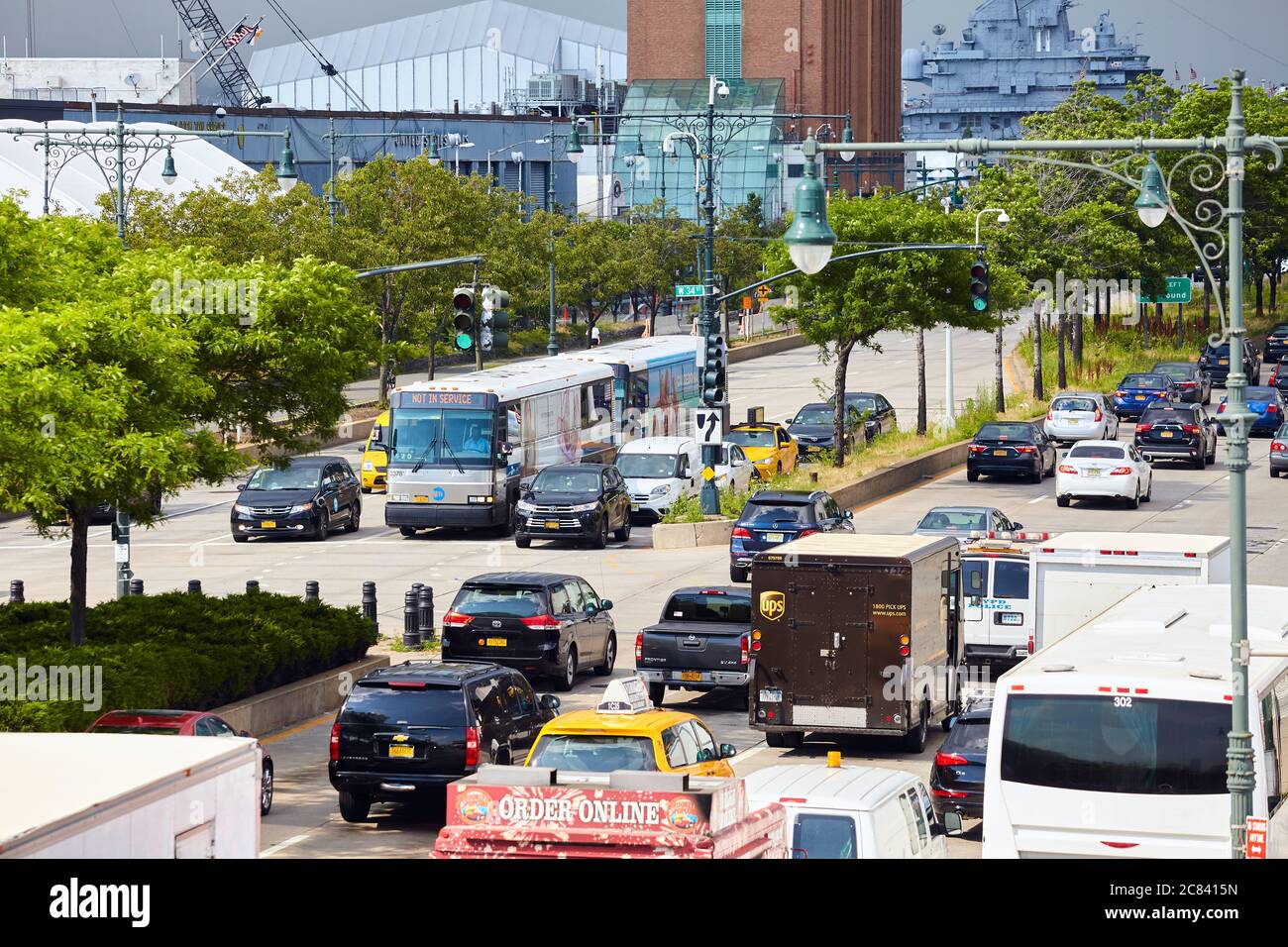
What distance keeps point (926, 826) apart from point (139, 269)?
11616 millimetres

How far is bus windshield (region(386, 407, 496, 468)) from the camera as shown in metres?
40.3

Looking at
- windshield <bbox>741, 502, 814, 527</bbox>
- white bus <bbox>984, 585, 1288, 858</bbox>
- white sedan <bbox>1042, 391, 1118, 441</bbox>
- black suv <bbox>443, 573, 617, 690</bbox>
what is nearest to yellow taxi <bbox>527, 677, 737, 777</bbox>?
white bus <bbox>984, 585, 1288, 858</bbox>

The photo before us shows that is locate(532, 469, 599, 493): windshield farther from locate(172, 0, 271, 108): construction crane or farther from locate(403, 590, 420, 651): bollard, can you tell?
locate(172, 0, 271, 108): construction crane

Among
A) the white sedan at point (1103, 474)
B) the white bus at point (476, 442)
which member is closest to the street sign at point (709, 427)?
the white bus at point (476, 442)

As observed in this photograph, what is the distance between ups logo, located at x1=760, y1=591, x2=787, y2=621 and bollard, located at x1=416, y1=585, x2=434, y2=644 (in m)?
8.50

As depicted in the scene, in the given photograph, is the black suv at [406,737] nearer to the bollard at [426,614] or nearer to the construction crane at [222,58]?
the bollard at [426,614]

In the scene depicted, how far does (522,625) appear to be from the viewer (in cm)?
2552

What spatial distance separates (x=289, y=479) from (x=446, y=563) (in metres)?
5.63

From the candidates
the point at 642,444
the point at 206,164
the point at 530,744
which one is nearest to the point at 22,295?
the point at 530,744

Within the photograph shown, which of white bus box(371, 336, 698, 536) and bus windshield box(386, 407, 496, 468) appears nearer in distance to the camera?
white bus box(371, 336, 698, 536)

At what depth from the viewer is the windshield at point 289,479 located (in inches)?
1594

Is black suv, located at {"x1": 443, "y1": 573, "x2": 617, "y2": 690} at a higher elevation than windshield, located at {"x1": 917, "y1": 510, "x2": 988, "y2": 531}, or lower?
lower

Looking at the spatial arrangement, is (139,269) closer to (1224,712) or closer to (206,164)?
(1224,712)

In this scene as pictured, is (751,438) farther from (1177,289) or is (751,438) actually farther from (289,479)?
(1177,289)
